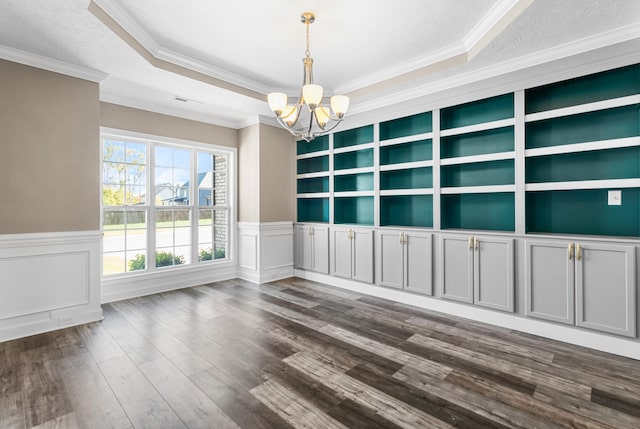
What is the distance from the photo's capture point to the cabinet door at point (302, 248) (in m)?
5.63

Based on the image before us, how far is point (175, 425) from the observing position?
6.24 feet

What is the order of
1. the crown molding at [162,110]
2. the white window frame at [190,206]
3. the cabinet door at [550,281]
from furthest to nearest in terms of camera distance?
the white window frame at [190,206] → the crown molding at [162,110] → the cabinet door at [550,281]

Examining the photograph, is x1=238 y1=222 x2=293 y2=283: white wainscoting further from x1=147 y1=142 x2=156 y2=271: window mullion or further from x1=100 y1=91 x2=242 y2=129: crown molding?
x1=100 y1=91 x2=242 y2=129: crown molding

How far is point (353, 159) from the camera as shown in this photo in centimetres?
551

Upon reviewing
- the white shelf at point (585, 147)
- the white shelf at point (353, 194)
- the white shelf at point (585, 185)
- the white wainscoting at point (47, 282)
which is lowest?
the white wainscoting at point (47, 282)

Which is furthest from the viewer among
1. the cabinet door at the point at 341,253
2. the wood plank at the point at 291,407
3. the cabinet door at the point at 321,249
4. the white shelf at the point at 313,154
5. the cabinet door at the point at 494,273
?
the white shelf at the point at 313,154

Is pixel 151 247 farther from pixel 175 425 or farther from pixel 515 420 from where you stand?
pixel 515 420

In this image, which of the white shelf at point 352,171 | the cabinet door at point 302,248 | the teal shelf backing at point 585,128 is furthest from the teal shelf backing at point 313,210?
the teal shelf backing at point 585,128

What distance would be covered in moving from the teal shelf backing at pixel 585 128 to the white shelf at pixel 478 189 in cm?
50

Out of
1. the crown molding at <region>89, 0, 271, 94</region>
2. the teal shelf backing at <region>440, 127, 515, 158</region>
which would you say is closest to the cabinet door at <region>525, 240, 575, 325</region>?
the teal shelf backing at <region>440, 127, 515, 158</region>

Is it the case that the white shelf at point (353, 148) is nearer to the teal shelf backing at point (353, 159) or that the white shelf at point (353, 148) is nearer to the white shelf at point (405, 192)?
the teal shelf backing at point (353, 159)

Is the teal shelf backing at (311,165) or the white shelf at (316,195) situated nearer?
the white shelf at (316,195)

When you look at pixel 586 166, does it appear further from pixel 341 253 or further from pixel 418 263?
pixel 341 253

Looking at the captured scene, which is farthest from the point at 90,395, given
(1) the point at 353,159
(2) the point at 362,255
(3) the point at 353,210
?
(1) the point at 353,159
